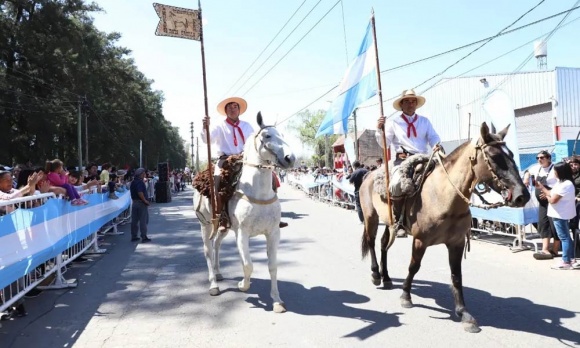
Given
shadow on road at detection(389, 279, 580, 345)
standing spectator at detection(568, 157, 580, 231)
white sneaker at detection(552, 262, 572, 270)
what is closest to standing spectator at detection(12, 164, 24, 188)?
shadow on road at detection(389, 279, 580, 345)

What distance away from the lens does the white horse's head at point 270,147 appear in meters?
4.72

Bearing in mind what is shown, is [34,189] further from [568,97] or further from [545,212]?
[568,97]

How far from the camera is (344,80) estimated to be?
23.2 feet

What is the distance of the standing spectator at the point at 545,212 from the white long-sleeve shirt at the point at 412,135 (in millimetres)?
2755

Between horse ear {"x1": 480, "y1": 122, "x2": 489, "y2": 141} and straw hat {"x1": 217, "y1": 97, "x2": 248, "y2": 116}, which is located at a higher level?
straw hat {"x1": 217, "y1": 97, "x2": 248, "y2": 116}

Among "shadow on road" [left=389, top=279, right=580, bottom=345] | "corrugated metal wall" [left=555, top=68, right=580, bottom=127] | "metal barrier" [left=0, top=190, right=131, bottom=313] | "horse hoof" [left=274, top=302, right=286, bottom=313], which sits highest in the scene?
"corrugated metal wall" [left=555, top=68, right=580, bottom=127]

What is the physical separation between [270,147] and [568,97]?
21666 mm

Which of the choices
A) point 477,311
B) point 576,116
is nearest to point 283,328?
point 477,311

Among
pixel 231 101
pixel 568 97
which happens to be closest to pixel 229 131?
pixel 231 101

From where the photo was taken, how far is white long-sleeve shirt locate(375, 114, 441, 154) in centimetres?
607

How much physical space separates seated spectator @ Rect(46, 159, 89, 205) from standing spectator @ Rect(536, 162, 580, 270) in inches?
318

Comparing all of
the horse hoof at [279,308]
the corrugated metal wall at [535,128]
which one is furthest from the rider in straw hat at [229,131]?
the corrugated metal wall at [535,128]

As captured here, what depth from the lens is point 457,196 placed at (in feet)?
14.5

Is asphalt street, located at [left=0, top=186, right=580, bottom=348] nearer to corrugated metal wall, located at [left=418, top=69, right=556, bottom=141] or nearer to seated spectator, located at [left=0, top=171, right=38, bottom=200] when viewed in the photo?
seated spectator, located at [left=0, top=171, right=38, bottom=200]
